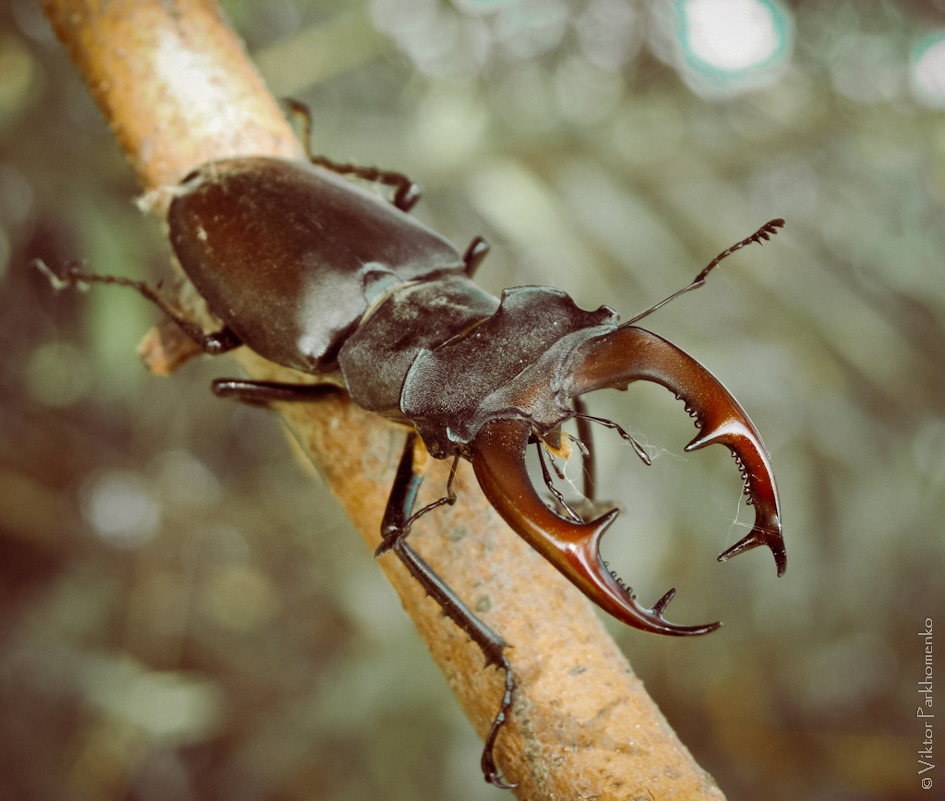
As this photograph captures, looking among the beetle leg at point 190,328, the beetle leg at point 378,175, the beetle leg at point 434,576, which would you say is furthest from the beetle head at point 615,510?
the beetle leg at point 378,175

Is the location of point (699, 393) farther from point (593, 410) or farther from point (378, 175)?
point (593, 410)

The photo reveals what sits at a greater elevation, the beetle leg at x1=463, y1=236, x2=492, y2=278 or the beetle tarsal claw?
the beetle leg at x1=463, y1=236, x2=492, y2=278

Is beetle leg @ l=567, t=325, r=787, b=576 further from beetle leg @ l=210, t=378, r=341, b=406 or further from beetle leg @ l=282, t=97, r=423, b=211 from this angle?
beetle leg @ l=282, t=97, r=423, b=211

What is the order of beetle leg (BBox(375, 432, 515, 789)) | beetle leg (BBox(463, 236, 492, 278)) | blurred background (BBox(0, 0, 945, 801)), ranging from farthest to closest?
blurred background (BBox(0, 0, 945, 801)), beetle leg (BBox(463, 236, 492, 278)), beetle leg (BBox(375, 432, 515, 789))

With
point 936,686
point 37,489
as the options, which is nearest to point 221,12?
point 37,489

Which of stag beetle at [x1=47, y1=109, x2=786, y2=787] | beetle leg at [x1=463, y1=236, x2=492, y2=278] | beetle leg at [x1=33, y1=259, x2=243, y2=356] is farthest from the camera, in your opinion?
beetle leg at [x1=463, y1=236, x2=492, y2=278]

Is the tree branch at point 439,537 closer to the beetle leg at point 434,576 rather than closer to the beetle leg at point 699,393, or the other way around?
the beetle leg at point 434,576

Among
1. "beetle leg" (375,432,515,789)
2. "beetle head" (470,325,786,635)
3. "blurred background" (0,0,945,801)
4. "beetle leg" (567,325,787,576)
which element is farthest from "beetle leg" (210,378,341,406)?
"blurred background" (0,0,945,801)
